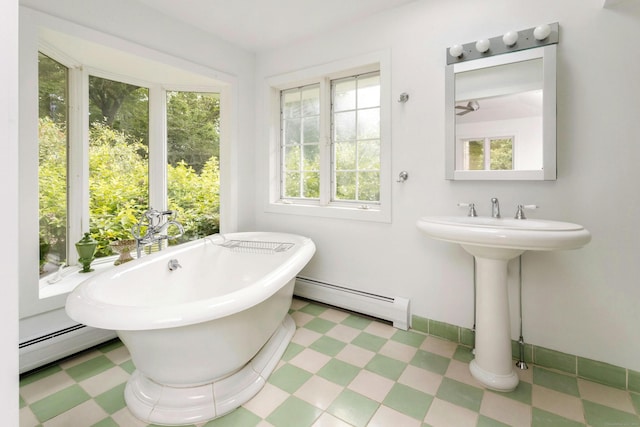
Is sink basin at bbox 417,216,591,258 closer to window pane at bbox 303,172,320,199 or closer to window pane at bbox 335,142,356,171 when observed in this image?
window pane at bbox 335,142,356,171

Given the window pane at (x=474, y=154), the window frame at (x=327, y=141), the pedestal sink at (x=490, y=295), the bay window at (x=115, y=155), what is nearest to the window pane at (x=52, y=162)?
the bay window at (x=115, y=155)

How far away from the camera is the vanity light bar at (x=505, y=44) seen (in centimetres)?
176

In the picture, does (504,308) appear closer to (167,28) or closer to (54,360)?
(54,360)

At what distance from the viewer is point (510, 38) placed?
1820mm

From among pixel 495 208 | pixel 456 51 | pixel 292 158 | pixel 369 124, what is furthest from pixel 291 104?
pixel 495 208

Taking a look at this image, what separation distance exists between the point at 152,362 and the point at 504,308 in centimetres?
178

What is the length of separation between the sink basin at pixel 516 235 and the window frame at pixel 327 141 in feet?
2.54

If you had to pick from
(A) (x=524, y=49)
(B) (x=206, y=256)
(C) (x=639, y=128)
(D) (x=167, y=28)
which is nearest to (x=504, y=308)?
(C) (x=639, y=128)

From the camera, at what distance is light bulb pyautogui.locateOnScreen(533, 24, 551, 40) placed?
1.74m

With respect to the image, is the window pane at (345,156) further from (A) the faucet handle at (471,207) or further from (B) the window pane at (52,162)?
(B) the window pane at (52,162)

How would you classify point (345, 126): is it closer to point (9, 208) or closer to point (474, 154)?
point (474, 154)

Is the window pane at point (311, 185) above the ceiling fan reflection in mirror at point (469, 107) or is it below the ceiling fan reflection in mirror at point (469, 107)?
below

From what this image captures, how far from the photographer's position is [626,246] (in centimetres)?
166

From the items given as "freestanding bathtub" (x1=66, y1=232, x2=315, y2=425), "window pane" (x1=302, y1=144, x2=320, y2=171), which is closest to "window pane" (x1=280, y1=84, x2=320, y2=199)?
"window pane" (x1=302, y1=144, x2=320, y2=171)
